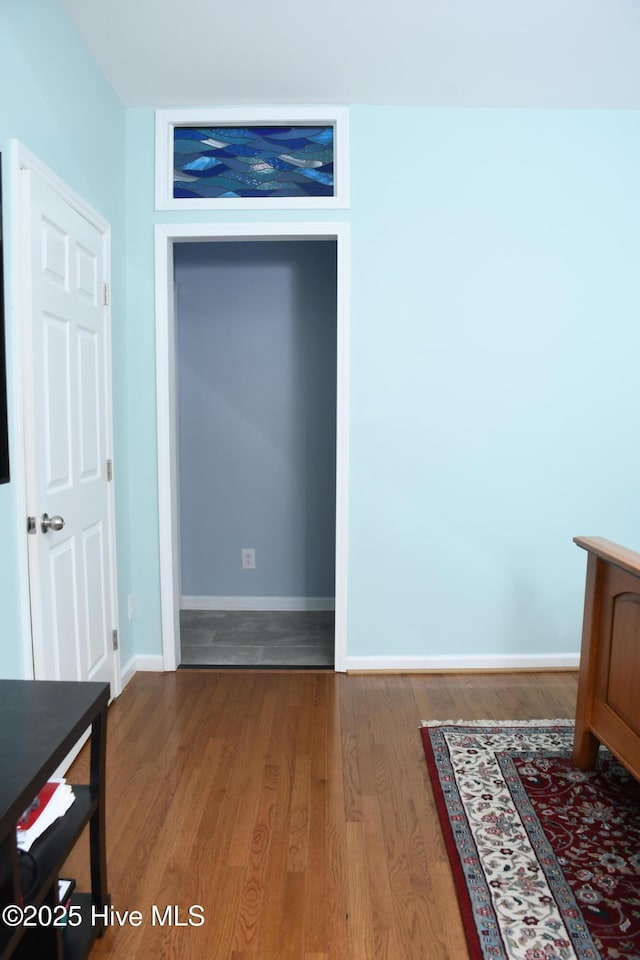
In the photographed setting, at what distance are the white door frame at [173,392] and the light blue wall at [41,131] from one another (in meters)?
0.25

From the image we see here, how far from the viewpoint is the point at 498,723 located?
2.71m

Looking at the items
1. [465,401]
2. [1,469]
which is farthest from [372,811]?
[465,401]

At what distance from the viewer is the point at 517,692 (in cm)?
303

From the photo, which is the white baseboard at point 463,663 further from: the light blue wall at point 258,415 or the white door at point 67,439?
the white door at point 67,439

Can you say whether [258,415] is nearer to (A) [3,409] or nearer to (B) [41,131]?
(B) [41,131]

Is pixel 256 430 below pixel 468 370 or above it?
below

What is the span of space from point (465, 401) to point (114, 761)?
2187 mm

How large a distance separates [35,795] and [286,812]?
45.6 inches

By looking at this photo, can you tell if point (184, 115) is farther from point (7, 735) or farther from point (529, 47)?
point (7, 735)

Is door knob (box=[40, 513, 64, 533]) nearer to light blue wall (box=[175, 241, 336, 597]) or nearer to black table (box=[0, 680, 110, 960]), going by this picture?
black table (box=[0, 680, 110, 960])

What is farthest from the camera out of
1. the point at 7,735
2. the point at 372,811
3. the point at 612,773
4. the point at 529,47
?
the point at 529,47

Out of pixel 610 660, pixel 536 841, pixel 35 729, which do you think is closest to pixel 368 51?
pixel 610 660

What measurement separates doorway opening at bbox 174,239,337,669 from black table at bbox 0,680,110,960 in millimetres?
2492

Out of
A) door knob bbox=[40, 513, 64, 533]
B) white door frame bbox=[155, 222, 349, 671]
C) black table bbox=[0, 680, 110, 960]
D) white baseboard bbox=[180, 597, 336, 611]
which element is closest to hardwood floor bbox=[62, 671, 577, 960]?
black table bbox=[0, 680, 110, 960]
